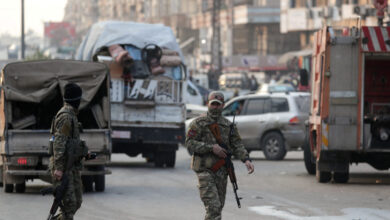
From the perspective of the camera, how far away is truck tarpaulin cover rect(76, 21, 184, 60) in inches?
914

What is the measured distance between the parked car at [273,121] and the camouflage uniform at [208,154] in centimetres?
1452

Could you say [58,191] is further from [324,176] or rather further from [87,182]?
[324,176]

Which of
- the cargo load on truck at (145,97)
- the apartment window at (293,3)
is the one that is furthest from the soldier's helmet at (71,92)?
the apartment window at (293,3)

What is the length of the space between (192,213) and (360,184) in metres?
5.40

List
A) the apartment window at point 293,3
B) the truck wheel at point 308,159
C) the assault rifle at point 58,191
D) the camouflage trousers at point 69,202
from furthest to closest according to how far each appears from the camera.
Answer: the apartment window at point 293,3
the truck wheel at point 308,159
the camouflage trousers at point 69,202
the assault rifle at point 58,191

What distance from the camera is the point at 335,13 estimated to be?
7331cm

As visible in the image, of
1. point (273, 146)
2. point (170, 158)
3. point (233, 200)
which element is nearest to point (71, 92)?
point (233, 200)

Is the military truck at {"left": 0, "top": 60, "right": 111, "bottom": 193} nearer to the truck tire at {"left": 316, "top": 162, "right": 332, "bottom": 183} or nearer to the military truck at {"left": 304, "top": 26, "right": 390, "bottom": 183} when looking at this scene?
the military truck at {"left": 304, "top": 26, "right": 390, "bottom": 183}

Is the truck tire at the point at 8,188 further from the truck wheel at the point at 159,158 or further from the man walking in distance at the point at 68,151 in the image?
the truck wheel at the point at 159,158

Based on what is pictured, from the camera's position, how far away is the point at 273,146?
2464 cm

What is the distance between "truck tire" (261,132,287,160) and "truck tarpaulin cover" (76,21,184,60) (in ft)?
10.1

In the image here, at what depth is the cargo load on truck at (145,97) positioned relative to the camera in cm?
2119

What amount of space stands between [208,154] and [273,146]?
15.0 m

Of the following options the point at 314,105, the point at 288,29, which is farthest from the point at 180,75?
the point at 288,29
